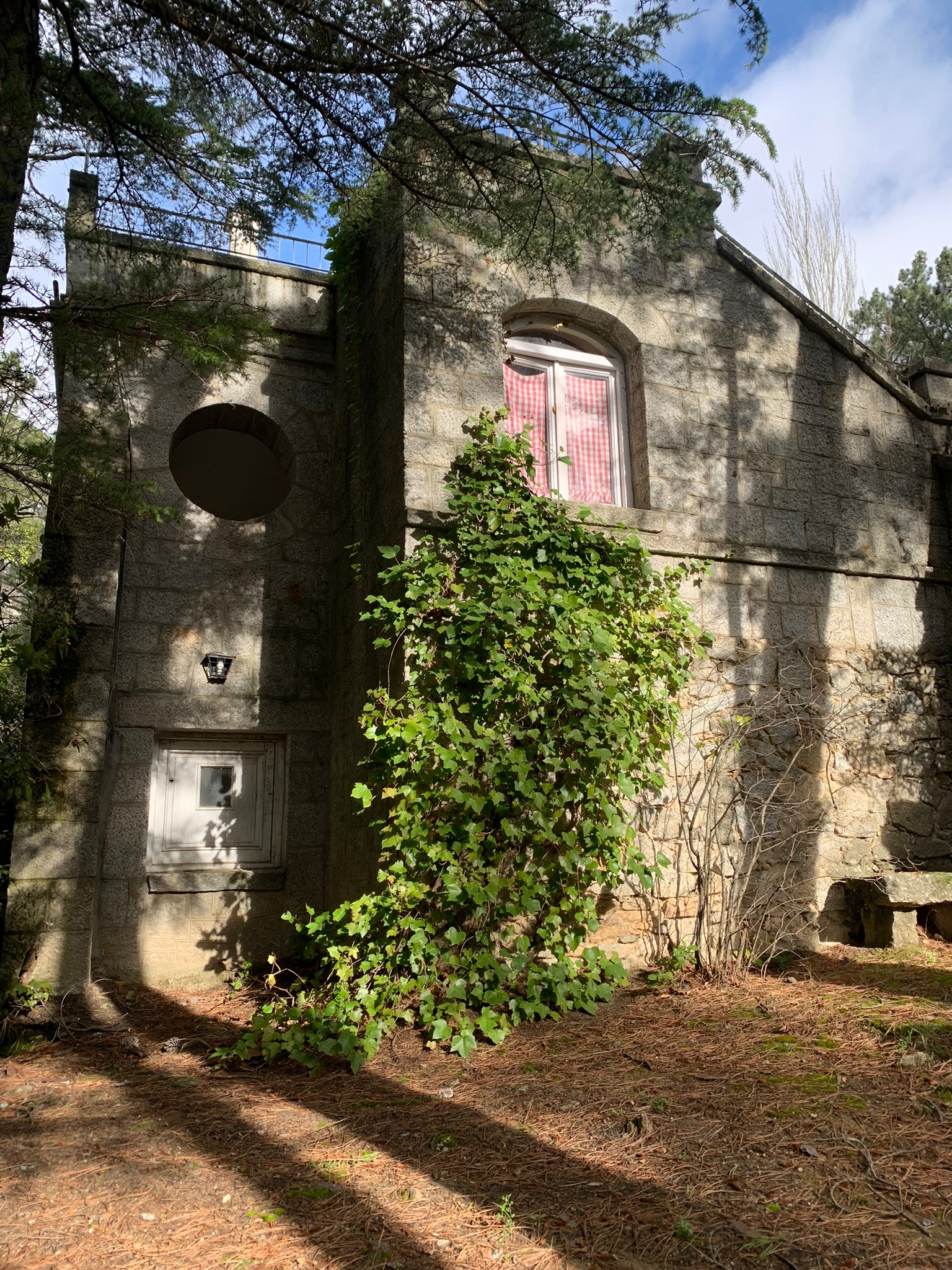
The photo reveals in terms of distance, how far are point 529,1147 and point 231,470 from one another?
6.57m

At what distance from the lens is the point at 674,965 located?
4.78 metres

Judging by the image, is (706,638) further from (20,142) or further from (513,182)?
(20,142)

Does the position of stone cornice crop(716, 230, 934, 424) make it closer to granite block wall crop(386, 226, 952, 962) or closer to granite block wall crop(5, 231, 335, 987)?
granite block wall crop(386, 226, 952, 962)

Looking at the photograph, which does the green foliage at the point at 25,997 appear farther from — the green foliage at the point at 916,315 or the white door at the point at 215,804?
the green foliage at the point at 916,315

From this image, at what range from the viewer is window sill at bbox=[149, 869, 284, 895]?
5586 mm

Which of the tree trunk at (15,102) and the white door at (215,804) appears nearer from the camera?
the tree trunk at (15,102)

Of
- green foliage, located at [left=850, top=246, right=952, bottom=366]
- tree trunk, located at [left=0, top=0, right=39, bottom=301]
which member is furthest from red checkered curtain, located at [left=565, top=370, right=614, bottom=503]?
green foliage, located at [left=850, top=246, right=952, bottom=366]

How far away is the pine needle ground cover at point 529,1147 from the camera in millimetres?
2402

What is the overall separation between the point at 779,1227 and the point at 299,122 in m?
4.89

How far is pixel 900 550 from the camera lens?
20.8ft

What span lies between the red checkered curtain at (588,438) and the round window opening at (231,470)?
2.21m

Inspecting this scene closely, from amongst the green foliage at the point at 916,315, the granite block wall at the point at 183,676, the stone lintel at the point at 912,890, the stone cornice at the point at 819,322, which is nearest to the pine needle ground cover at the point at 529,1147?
the stone lintel at the point at 912,890

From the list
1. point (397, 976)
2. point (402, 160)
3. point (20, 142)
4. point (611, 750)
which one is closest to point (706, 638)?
point (611, 750)

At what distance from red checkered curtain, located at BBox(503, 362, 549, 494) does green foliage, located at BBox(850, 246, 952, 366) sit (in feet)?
40.1
